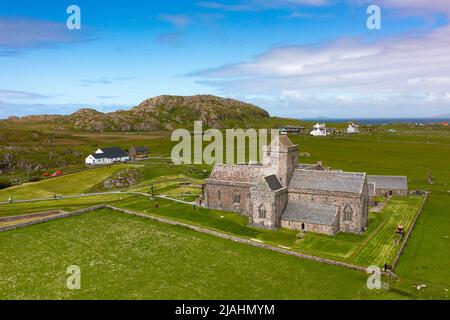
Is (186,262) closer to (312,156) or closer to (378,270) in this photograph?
(378,270)

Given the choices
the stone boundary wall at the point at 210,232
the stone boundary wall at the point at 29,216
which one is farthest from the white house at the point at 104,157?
the stone boundary wall at the point at 210,232

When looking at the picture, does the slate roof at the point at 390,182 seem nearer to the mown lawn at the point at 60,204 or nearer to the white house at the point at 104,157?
the mown lawn at the point at 60,204

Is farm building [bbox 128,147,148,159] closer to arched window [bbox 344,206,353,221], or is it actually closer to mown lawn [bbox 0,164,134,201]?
mown lawn [bbox 0,164,134,201]

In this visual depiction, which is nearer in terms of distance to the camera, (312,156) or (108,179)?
(108,179)

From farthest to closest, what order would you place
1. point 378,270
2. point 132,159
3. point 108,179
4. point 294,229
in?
point 132,159 → point 108,179 → point 294,229 → point 378,270

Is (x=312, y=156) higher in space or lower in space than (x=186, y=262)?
higher
